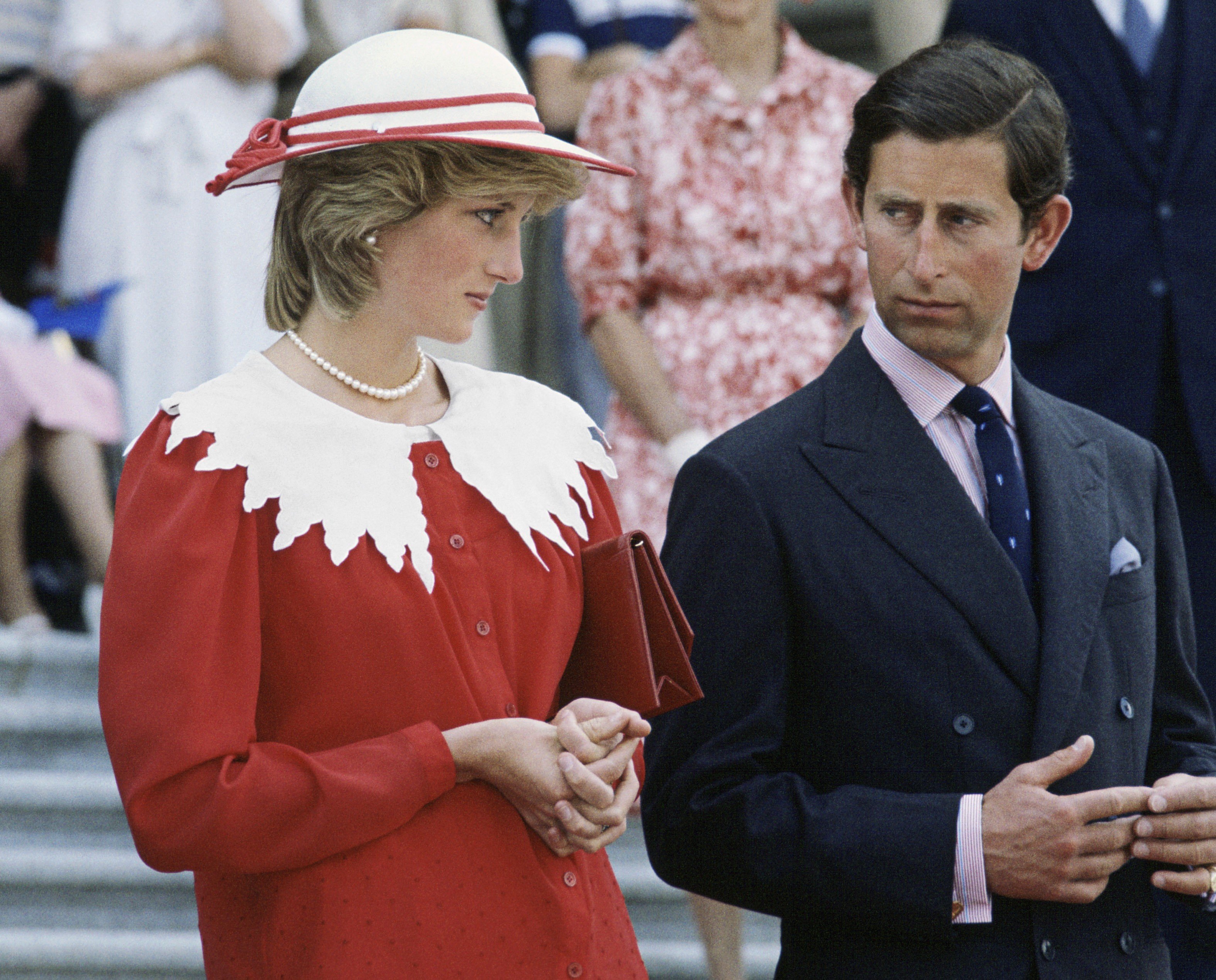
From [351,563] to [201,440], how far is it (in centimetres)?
23

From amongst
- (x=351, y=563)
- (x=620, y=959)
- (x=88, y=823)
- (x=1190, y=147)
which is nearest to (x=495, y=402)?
(x=351, y=563)

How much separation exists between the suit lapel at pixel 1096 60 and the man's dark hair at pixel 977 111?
1.17 meters

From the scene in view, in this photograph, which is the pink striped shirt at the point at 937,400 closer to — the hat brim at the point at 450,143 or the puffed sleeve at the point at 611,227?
the hat brim at the point at 450,143

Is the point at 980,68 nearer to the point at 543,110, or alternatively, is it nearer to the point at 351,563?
the point at 351,563

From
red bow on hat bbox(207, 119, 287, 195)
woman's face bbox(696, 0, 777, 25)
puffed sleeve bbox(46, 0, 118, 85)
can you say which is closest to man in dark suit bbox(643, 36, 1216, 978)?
red bow on hat bbox(207, 119, 287, 195)

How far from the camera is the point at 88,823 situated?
428cm

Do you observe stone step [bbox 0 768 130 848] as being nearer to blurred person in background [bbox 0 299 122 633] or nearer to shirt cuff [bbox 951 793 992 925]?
blurred person in background [bbox 0 299 122 633]

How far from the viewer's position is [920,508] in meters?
2.29

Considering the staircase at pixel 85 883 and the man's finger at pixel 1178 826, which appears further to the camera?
the staircase at pixel 85 883


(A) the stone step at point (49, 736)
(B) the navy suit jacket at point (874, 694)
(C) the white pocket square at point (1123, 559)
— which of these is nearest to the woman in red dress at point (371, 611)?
(B) the navy suit jacket at point (874, 694)

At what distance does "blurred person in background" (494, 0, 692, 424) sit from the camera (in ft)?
15.8

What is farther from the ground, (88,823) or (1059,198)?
(1059,198)

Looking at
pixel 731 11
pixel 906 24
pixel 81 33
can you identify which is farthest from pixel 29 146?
pixel 906 24

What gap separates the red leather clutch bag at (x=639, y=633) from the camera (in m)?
2.14
